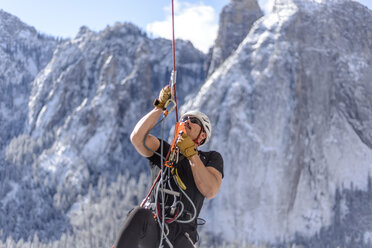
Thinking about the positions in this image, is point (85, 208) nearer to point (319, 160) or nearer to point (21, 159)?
point (21, 159)

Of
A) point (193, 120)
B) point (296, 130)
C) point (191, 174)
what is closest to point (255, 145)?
point (296, 130)

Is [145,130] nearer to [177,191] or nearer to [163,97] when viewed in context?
[163,97]

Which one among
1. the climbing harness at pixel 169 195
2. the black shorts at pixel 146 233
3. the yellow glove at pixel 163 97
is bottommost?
the black shorts at pixel 146 233

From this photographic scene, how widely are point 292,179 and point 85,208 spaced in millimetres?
64906

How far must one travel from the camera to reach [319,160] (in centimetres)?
9544

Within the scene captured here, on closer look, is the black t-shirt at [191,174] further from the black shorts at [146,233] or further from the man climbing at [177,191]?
the black shorts at [146,233]

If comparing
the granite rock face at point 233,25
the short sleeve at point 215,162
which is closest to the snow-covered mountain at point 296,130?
the granite rock face at point 233,25

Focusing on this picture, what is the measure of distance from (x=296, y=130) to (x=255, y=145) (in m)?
11.5

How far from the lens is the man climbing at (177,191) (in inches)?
226

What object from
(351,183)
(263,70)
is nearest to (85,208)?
(263,70)

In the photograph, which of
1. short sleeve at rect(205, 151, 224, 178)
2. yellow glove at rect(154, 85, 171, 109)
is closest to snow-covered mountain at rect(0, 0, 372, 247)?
short sleeve at rect(205, 151, 224, 178)

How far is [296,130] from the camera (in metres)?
95.2

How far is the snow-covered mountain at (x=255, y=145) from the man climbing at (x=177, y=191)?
84.6 m

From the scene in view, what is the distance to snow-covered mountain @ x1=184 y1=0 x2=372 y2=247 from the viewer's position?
89600 mm
